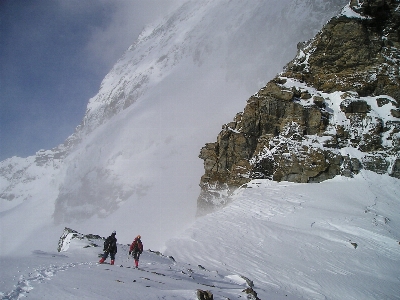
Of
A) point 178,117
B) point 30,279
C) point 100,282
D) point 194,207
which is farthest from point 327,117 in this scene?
point 178,117

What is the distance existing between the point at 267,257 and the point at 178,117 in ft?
338

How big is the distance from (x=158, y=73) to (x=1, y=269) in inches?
5825

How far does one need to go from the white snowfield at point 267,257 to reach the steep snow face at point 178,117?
52.6m

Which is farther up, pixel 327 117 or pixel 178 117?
pixel 178 117

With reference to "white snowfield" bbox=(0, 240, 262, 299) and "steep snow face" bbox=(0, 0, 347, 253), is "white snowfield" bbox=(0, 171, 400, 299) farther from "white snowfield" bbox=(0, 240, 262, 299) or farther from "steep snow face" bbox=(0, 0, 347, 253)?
"steep snow face" bbox=(0, 0, 347, 253)

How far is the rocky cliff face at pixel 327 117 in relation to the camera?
107 feet

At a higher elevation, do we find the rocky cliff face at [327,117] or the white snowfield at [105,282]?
the rocky cliff face at [327,117]

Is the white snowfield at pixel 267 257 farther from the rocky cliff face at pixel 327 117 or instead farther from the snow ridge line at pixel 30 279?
the rocky cliff face at pixel 327 117

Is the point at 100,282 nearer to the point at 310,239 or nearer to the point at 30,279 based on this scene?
the point at 30,279

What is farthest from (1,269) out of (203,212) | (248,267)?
(203,212)

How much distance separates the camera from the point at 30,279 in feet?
28.7

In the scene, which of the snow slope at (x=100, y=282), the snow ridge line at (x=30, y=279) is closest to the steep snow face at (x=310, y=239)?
the snow slope at (x=100, y=282)

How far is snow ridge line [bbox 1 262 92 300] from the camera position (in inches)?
285

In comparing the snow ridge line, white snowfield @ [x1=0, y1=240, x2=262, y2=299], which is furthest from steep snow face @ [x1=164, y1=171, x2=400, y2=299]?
the snow ridge line
